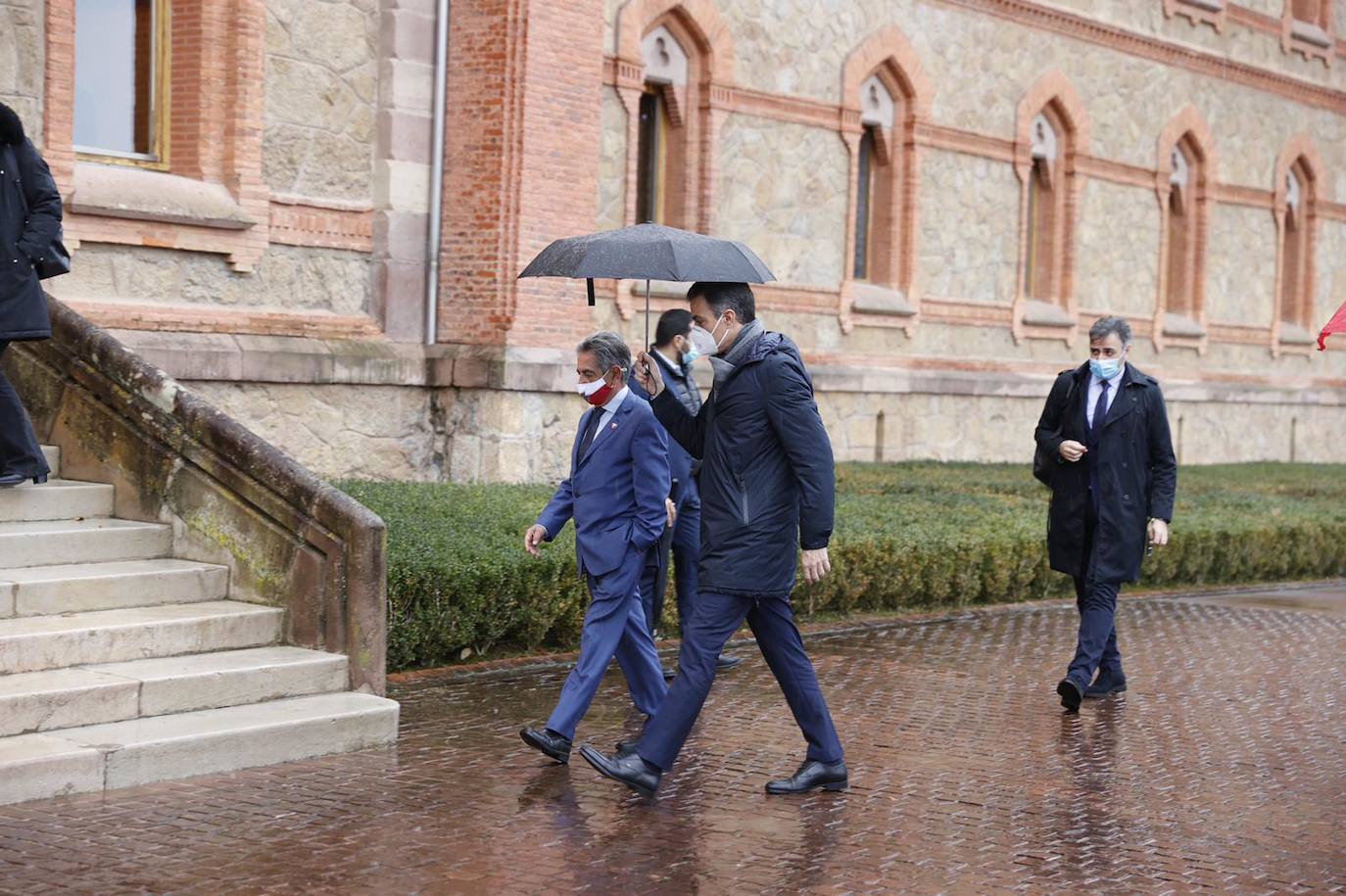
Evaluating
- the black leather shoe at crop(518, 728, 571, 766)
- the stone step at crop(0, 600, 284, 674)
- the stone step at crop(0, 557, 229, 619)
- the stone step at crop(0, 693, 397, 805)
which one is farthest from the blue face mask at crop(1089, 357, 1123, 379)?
the stone step at crop(0, 557, 229, 619)

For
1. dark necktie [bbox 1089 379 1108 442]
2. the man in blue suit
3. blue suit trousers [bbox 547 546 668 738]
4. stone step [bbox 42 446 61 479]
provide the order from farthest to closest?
dark necktie [bbox 1089 379 1108 442] < stone step [bbox 42 446 61 479] < the man in blue suit < blue suit trousers [bbox 547 546 668 738]

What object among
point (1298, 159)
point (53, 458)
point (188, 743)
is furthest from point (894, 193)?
point (188, 743)

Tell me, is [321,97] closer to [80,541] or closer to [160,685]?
[80,541]

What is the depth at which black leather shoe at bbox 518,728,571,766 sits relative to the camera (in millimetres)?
7406

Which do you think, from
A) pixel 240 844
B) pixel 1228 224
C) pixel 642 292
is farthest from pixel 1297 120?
pixel 240 844

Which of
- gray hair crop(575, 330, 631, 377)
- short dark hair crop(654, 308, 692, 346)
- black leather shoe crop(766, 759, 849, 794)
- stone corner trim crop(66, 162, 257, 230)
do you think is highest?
stone corner trim crop(66, 162, 257, 230)

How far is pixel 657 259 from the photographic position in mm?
7434

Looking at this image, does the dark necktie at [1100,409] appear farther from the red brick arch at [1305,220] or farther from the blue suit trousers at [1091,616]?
the red brick arch at [1305,220]

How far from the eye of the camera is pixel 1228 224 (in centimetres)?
2825

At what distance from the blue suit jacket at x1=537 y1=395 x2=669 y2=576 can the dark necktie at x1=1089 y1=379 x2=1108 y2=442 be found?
114 inches

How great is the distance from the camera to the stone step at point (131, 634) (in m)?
7.40

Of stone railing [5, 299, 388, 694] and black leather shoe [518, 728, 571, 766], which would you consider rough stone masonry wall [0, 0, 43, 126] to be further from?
black leather shoe [518, 728, 571, 766]

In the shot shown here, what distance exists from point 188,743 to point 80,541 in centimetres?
187

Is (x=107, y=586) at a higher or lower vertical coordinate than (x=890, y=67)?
lower
